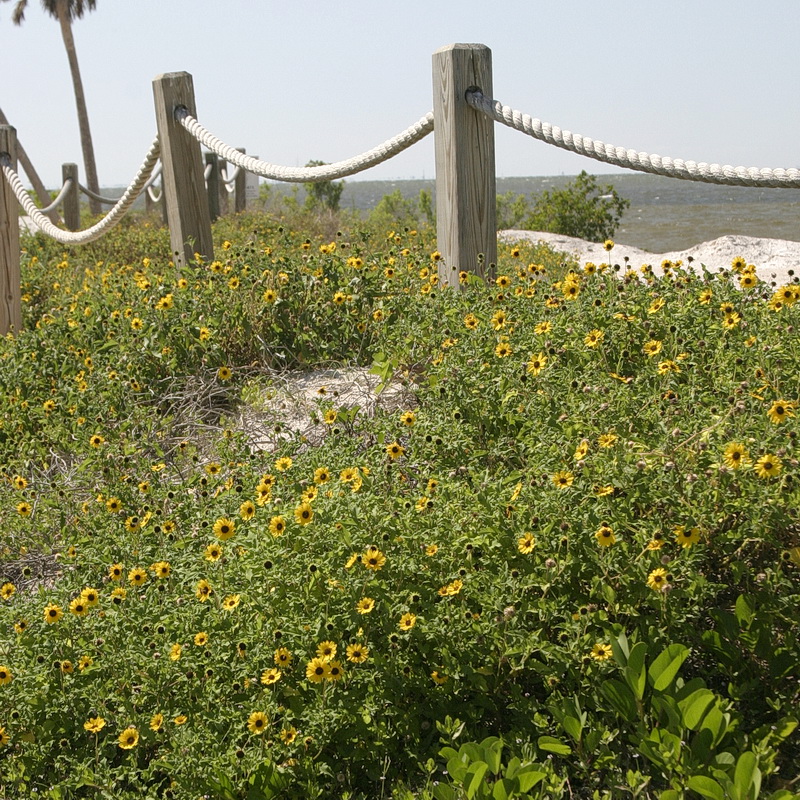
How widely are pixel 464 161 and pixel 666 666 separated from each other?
10.4 ft

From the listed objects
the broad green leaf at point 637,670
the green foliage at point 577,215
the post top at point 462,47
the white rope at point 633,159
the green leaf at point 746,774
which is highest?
the post top at point 462,47

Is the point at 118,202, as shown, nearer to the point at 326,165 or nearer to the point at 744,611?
the point at 326,165

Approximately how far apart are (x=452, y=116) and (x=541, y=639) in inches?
120

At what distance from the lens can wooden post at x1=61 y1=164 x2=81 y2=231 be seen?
1394 cm

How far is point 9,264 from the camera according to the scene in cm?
726

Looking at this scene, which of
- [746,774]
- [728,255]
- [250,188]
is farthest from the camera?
[250,188]

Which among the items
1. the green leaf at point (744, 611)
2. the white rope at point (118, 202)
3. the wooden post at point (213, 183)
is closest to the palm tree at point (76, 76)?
the wooden post at point (213, 183)

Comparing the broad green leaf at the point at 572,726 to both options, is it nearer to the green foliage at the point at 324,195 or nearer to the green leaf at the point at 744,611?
the green leaf at the point at 744,611

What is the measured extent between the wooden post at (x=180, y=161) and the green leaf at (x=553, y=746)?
16.0ft

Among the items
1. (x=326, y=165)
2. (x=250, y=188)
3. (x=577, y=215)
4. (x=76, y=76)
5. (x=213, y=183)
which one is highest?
(x=76, y=76)

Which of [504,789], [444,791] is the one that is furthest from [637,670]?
[444,791]

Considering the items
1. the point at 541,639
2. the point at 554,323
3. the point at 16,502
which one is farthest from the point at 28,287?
the point at 541,639

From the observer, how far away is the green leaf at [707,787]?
207 centimetres

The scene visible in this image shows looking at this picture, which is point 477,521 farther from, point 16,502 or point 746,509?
point 16,502
